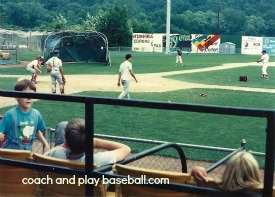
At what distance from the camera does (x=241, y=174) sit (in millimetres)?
2797

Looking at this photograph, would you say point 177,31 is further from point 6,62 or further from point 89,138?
point 89,138

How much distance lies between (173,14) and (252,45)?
47264 millimetres

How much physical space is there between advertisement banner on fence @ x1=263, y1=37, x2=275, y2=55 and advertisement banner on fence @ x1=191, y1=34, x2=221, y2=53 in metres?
6.82

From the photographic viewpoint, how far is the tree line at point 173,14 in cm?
10481

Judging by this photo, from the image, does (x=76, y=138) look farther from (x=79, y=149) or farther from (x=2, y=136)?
(x=2, y=136)

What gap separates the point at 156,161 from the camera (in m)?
9.75

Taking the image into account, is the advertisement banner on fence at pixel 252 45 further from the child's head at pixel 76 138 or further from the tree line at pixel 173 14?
the child's head at pixel 76 138

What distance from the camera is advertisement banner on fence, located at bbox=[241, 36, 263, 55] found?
234ft

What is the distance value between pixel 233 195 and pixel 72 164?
3.27 feet

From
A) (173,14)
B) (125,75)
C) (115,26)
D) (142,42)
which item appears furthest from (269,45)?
(125,75)

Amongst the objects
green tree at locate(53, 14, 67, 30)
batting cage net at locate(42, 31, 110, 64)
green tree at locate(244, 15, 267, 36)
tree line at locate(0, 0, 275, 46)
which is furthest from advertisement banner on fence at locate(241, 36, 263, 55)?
green tree at locate(244, 15, 267, 36)

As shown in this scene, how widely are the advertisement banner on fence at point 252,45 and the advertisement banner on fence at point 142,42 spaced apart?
13318 mm

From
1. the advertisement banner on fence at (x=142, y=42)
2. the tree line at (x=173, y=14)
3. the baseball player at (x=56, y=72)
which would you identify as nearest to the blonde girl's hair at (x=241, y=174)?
the baseball player at (x=56, y=72)

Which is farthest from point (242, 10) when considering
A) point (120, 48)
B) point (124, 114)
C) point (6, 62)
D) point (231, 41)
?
point (124, 114)
